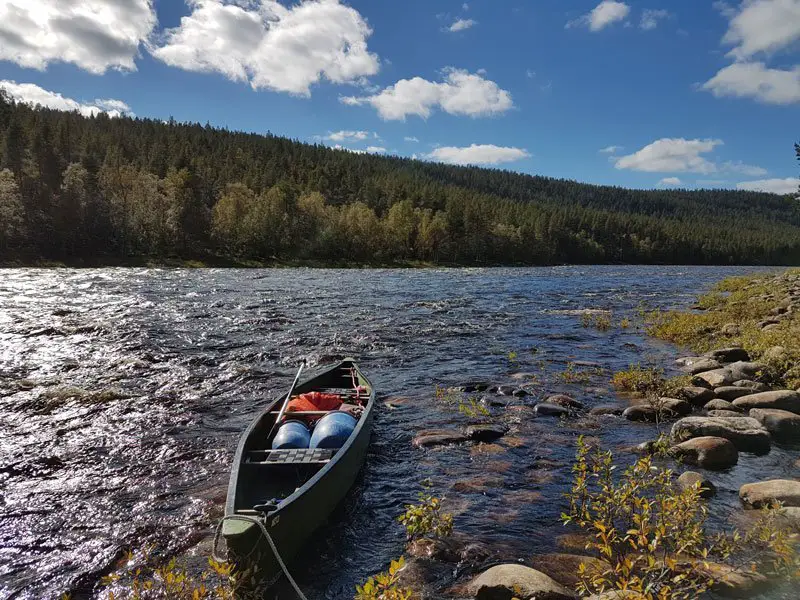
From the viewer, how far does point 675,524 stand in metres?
5.63

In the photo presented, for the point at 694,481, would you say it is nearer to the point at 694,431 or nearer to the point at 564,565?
the point at 694,431

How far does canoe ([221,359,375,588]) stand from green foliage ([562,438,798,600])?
3.46 m

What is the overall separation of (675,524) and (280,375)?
12898mm

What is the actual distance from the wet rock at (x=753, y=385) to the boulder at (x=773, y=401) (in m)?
0.73

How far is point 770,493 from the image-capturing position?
25.1 ft

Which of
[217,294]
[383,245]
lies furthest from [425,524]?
[383,245]

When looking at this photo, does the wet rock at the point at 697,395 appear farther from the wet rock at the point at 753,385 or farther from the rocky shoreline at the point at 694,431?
the wet rock at the point at 753,385

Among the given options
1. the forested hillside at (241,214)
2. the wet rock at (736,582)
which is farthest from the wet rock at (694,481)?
the forested hillside at (241,214)

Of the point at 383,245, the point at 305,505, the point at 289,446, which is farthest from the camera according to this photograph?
the point at 383,245

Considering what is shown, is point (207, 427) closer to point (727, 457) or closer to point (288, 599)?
point (288, 599)

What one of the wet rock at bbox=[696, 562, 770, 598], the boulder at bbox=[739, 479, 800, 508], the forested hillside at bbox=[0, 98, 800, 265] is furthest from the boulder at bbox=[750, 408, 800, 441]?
the forested hillside at bbox=[0, 98, 800, 265]

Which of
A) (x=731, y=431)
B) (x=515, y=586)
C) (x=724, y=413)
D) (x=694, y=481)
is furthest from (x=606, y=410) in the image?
(x=515, y=586)

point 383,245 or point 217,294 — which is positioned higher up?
point 383,245

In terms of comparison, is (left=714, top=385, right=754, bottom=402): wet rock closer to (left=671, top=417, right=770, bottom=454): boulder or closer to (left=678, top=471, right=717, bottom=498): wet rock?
(left=671, top=417, right=770, bottom=454): boulder
